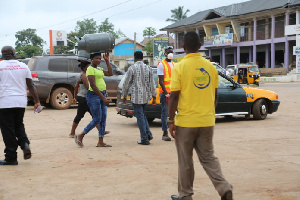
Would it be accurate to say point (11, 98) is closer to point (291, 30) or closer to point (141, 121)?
point (141, 121)

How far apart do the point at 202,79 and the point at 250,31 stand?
4542 cm

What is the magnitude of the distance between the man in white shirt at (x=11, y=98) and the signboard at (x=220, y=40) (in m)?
43.3

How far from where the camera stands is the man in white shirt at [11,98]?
19.5ft

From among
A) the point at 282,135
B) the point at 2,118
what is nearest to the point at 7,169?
the point at 2,118

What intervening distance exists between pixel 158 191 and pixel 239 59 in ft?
149

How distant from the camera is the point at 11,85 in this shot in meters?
5.96

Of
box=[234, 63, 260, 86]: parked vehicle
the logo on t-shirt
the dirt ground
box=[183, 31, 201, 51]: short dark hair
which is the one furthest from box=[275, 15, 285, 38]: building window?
the logo on t-shirt

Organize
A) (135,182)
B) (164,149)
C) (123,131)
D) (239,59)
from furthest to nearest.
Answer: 1. (239,59)
2. (123,131)
3. (164,149)
4. (135,182)

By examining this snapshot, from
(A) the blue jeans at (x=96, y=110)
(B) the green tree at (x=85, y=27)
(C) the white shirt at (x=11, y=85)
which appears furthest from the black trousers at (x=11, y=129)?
(B) the green tree at (x=85, y=27)

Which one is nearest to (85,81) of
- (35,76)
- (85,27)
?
(35,76)

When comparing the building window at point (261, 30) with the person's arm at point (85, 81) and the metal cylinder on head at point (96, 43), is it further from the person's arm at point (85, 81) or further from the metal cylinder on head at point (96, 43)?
the person's arm at point (85, 81)

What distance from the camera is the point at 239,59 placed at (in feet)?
159

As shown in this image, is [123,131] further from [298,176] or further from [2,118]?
[298,176]

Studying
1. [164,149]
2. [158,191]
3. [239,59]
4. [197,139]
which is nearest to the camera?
[197,139]
